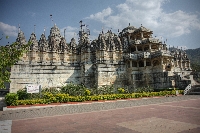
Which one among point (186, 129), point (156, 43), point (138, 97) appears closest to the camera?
point (186, 129)

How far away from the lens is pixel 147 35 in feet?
146

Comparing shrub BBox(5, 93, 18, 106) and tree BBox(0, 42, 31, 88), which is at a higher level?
tree BBox(0, 42, 31, 88)

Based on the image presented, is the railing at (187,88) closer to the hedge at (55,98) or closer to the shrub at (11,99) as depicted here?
the hedge at (55,98)

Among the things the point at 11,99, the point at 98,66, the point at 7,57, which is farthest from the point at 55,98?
the point at 98,66

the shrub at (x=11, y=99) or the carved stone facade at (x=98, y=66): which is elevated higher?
the carved stone facade at (x=98, y=66)

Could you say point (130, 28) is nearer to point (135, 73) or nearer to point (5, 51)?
point (135, 73)

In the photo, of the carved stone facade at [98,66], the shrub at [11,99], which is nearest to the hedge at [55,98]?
the shrub at [11,99]

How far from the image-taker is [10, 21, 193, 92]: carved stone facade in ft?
112

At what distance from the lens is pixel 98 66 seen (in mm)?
36469

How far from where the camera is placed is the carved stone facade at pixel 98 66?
34000 millimetres

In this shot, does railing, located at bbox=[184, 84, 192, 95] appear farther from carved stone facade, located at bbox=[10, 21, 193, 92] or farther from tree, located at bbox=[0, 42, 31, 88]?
tree, located at bbox=[0, 42, 31, 88]

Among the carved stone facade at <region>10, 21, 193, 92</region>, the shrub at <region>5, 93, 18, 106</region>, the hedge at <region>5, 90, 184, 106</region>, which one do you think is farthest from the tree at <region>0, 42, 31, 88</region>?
the carved stone facade at <region>10, 21, 193, 92</region>

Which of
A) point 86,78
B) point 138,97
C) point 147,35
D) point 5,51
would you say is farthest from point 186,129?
point 147,35

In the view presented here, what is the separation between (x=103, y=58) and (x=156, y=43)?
13782mm
